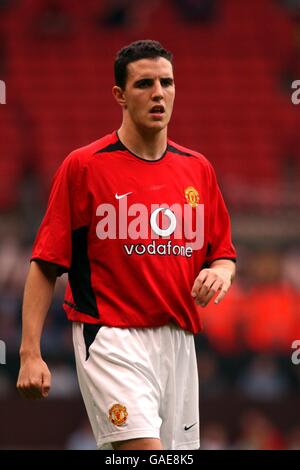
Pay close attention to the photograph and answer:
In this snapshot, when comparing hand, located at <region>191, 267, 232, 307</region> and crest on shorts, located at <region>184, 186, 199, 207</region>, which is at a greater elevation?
crest on shorts, located at <region>184, 186, 199, 207</region>

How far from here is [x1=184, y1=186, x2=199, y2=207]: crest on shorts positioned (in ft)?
16.5

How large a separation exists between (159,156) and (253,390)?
5630 millimetres

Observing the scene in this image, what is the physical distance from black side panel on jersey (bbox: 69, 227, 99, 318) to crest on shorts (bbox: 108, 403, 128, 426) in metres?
0.40

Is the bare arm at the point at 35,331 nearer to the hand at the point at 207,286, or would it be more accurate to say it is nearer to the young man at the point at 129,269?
the young man at the point at 129,269

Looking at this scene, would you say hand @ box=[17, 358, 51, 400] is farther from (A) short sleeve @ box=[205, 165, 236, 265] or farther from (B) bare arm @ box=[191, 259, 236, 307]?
(A) short sleeve @ box=[205, 165, 236, 265]

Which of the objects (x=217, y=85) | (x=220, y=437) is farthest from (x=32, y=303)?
(x=217, y=85)

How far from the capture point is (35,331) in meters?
4.79

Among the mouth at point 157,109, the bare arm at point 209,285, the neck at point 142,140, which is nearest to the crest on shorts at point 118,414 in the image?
the bare arm at point 209,285

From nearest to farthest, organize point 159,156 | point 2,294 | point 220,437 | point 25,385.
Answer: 1. point 25,385
2. point 159,156
3. point 220,437
4. point 2,294

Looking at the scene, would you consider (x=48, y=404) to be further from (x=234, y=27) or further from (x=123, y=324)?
(x=234, y=27)

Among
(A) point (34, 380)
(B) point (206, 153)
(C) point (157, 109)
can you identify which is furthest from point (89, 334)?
(B) point (206, 153)

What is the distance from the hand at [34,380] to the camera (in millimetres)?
4672

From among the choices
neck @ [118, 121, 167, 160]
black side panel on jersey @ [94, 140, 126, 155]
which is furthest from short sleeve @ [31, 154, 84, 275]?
neck @ [118, 121, 167, 160]

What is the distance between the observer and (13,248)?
41.6ft
